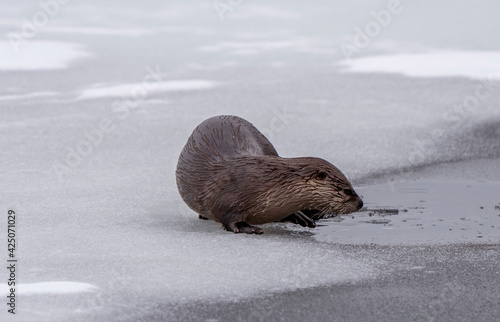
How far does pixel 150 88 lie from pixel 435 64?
3101mm

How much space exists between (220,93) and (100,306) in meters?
4.96

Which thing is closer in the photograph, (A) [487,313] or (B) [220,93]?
(A) [487,313]

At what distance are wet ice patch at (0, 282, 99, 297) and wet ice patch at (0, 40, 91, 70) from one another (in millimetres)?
6114

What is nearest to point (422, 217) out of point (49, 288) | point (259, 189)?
point (259, 189)

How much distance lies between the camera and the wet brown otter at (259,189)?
158 inches

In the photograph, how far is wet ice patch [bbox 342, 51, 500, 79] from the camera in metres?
8.24

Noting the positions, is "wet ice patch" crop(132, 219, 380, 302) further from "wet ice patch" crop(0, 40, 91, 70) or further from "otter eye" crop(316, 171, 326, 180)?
"wet ice patch" crop(0, 40, 91, 70)

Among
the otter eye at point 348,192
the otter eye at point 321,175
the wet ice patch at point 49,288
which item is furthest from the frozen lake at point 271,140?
the otter eye at point 321,175

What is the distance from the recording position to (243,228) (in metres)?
4.00

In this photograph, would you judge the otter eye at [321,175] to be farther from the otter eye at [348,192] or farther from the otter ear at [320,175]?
the otter eye at [348,192]

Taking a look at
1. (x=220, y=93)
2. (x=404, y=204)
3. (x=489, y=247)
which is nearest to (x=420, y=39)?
(x=220, y=93)

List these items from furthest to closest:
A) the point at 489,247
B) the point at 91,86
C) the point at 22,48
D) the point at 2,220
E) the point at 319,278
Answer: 1. the point at 22,48
2. the point at 91,86
3. the point at 2,220
4. the point at 489,247
5. the point at 319,278

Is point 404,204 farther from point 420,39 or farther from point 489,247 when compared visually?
point 420,39

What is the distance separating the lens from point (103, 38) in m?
10.7
